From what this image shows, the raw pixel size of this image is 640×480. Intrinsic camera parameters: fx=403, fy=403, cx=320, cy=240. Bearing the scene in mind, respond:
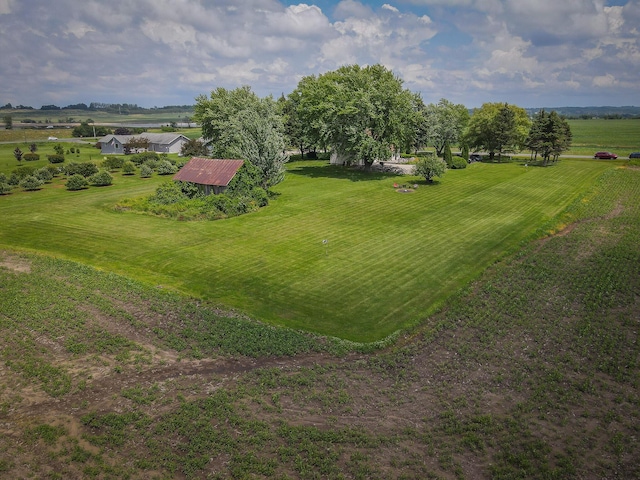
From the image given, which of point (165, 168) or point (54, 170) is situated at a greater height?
point (165, 168)

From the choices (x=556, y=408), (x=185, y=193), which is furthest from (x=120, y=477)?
(x=185, y=193)

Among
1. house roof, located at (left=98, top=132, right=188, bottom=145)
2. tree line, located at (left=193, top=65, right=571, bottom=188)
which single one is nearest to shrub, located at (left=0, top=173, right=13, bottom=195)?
tree line, located at (left=193, top=65, right=571, bottom=188)

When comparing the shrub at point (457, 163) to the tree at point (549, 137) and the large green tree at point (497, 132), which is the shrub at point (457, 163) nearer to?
the large green tree at point (497, 132)

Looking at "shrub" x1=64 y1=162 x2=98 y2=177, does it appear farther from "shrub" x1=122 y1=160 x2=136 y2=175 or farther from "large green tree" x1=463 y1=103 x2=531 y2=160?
"large green tree" x1=463 y1=103 x2=531 y2=160

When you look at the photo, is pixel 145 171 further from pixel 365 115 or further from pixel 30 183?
pixel 365 115

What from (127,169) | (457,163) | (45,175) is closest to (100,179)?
(45,175)

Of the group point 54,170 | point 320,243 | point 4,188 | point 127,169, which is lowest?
point 320,243
